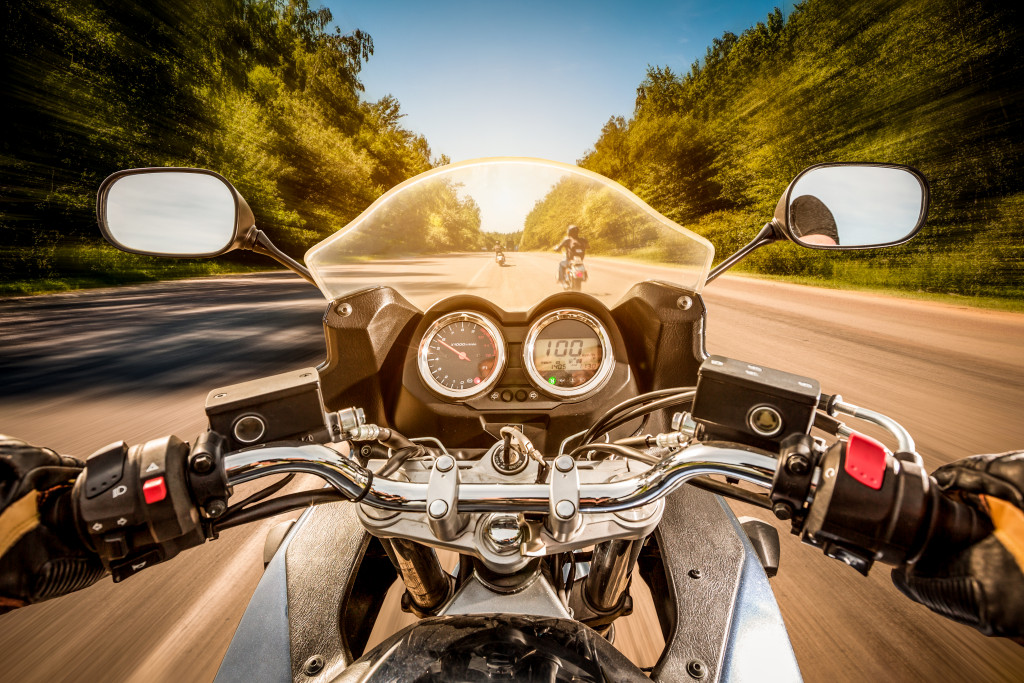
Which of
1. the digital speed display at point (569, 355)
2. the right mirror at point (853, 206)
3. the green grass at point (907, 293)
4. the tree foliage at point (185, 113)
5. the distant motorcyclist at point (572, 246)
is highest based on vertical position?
the tree foliage at point (185, 113)

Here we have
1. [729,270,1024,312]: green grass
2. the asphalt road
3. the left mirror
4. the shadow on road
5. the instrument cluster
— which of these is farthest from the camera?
[729,270,1024,312]: green grass

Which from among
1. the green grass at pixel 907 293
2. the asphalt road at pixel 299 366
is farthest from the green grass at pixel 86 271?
the green grass at pixel 907 293

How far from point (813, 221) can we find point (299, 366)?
5447 millimetres

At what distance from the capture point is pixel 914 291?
12867mm

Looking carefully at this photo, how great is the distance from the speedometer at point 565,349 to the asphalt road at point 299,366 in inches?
4.3

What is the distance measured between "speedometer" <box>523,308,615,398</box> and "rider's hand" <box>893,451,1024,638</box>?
1.19m

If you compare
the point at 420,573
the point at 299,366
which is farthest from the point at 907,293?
the point at 420,573

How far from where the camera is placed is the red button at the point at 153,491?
80 cm

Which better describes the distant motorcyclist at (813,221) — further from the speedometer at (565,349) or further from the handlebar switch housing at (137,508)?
the handlebar switch housing at (137,508)

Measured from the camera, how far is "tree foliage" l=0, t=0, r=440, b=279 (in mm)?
13914

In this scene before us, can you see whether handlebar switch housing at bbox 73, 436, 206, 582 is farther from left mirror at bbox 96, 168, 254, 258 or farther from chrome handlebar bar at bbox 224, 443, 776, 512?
left mirror at bbox 96, 168, 254, 258

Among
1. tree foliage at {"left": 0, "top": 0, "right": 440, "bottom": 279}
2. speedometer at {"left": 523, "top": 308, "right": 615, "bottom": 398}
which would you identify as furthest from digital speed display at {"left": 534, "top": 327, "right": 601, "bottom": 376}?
tree foliage at {"left": 0, "top": 0, "right": 440, "bottom": 279}

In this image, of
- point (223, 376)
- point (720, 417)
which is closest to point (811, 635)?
point (720, 417)

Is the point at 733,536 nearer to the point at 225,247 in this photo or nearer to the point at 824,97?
the point at 225,247
